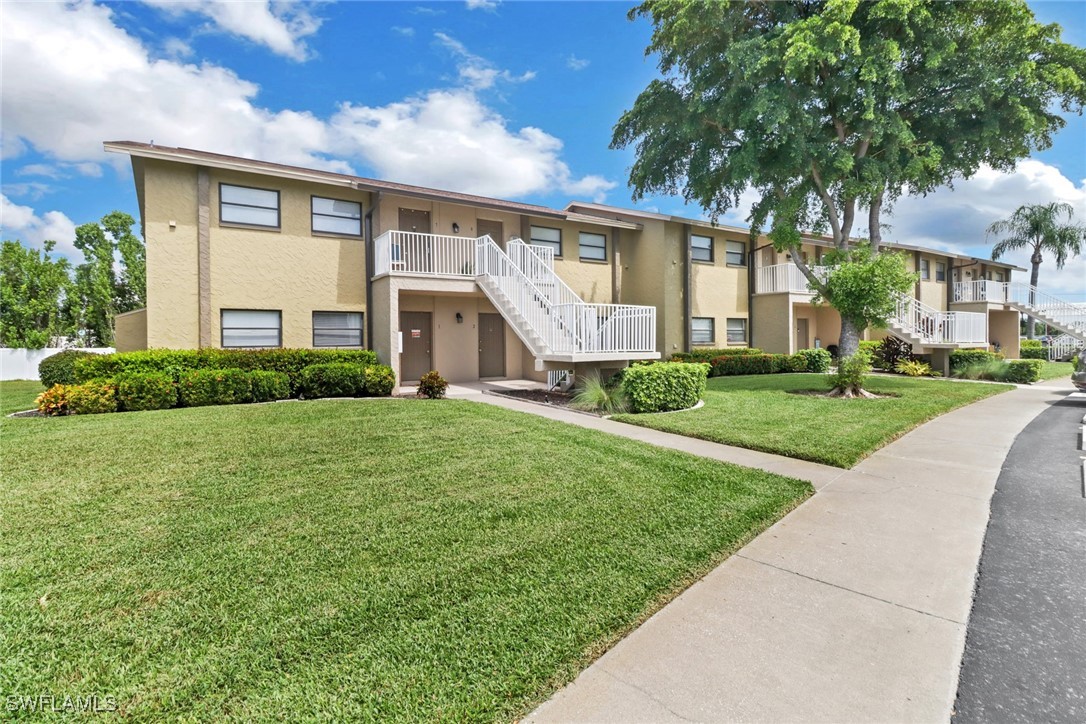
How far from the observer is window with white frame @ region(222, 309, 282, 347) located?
41.8ft

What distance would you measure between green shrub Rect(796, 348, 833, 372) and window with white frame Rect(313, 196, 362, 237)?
16.8 meters

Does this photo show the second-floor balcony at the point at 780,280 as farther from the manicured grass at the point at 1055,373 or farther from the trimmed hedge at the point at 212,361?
the trimmed hedge at the point at 212,361

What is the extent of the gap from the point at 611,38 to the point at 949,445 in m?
13.4

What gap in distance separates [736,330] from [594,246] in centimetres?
793

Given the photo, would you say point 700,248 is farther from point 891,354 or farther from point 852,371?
point 852,371

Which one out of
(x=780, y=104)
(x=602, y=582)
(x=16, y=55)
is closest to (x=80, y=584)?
(x=602, y=582)

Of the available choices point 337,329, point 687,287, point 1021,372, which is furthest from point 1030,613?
point 1021,372

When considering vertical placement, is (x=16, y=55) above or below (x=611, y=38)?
below

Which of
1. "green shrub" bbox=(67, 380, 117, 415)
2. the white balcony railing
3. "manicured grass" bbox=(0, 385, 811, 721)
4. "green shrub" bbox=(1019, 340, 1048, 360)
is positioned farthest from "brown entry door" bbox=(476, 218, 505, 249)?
"green shrub" bbox=(1019, 340, 1048, 360)

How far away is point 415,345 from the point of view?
1566 cm

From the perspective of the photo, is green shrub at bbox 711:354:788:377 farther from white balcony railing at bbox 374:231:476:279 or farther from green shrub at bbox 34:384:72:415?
green shrub at bbox 34:384:72:415

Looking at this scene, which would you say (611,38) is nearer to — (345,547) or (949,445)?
(949,445)

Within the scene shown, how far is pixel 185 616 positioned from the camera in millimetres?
2783

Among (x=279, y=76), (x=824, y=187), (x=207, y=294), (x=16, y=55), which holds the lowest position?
(x=207, y=294)
